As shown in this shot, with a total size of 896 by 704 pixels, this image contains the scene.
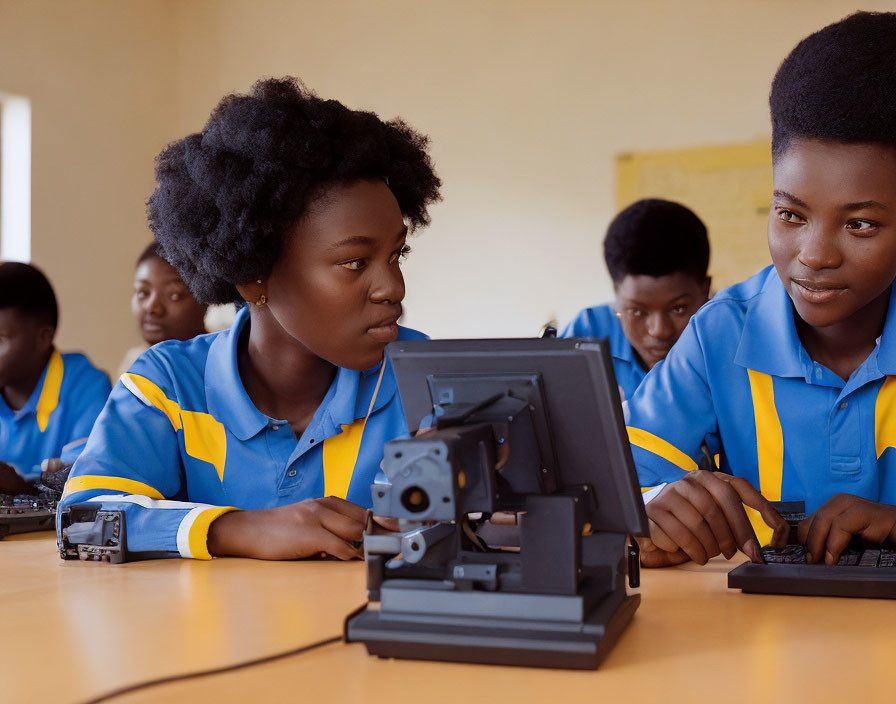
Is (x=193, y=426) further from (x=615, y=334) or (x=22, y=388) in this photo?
(x=615, y=334)

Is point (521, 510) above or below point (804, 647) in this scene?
above

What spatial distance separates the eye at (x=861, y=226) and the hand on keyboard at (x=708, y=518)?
0.41 m

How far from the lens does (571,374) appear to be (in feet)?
2.97

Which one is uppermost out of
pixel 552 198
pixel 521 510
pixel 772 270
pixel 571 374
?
pixel 552 198

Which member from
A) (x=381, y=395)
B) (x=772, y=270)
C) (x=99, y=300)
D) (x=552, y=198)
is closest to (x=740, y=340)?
(x=772, y=270)

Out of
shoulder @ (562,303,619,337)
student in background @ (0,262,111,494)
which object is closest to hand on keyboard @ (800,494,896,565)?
shoulder @ (562,303,619,337)

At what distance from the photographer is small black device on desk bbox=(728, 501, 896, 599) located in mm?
1077

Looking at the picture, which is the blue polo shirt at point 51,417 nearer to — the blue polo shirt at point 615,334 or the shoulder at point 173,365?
the shoulder at point 173,365

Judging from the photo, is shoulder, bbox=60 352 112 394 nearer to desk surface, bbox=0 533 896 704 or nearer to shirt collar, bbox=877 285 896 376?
Result: desk surface, bbox=0 533 896 704

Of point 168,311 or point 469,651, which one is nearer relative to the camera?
point 469,651

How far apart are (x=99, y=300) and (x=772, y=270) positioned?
4661mm

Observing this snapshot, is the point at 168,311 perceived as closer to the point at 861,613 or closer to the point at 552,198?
the point at 552,198

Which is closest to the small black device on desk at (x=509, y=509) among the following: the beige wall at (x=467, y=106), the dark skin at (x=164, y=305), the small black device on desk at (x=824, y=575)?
the small black device on desk at (x=824, y=575)

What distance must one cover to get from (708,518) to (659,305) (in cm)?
172
